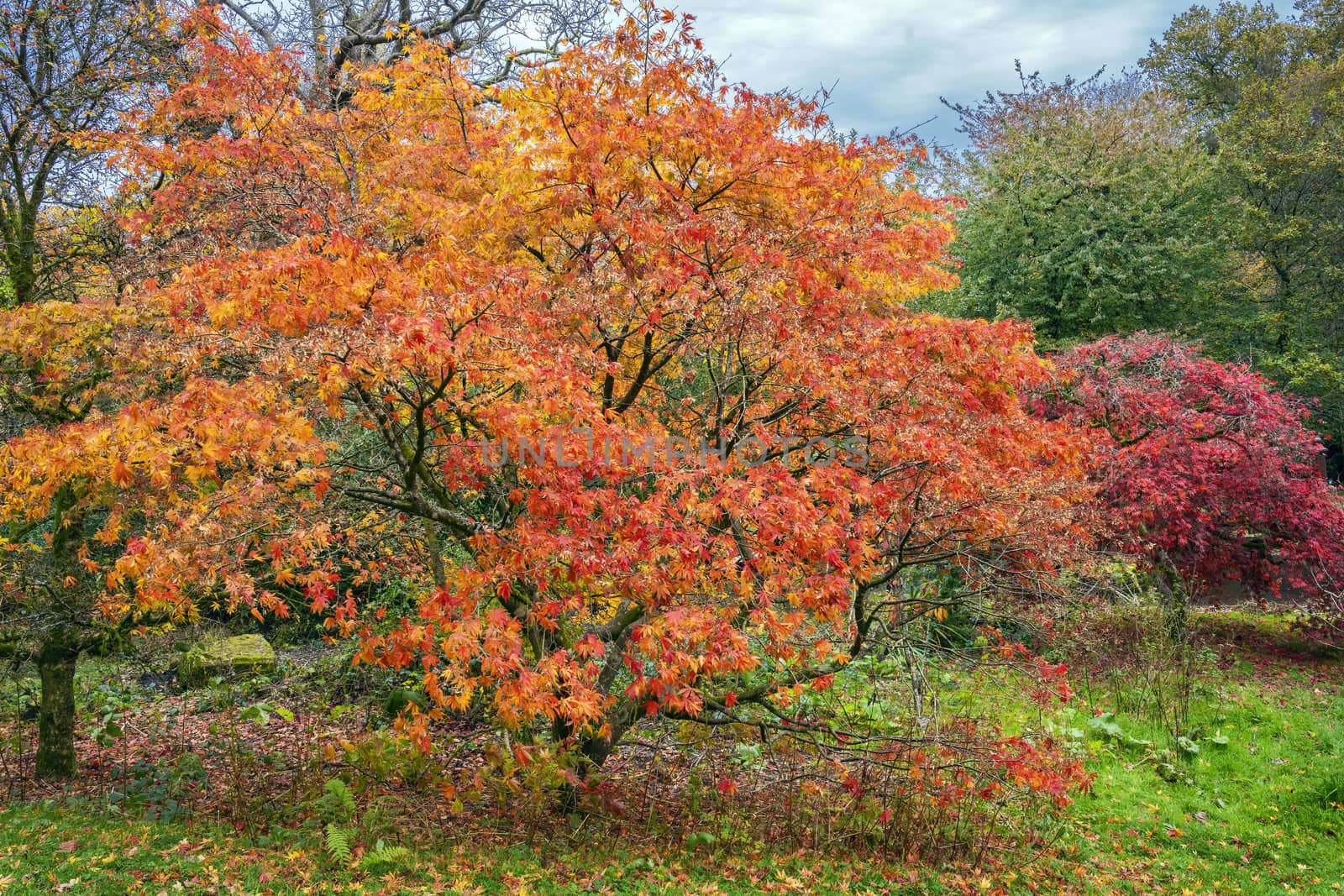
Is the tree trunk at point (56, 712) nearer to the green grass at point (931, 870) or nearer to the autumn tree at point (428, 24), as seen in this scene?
the green grass at point (931, 870)

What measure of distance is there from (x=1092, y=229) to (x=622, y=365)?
48.7 ft

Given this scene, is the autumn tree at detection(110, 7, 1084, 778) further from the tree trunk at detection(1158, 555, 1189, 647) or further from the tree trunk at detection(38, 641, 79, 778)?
the tree trunk at detection(1158, 555, 1189, 647)

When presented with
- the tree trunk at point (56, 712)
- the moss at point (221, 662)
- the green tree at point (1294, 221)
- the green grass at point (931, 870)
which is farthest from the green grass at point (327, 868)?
the green tree at point (1294, 221)

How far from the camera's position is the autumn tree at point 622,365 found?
4797 millimetres

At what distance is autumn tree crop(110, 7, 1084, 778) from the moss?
501 cm

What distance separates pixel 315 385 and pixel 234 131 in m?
4.83

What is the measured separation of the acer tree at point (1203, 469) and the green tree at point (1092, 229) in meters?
5.29

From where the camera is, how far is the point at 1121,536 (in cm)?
1113

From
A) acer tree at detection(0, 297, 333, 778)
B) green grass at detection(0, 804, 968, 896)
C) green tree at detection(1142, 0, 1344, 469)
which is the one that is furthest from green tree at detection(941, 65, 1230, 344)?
acer tree at detection(0, 297, 333, 778)

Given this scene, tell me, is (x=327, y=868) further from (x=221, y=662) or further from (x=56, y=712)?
(x=221, y=662)

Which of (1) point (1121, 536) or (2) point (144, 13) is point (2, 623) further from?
(1) point (1121, 536)

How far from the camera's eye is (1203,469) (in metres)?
11.1

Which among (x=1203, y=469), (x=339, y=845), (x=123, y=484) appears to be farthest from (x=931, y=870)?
(x=1203, y=469)

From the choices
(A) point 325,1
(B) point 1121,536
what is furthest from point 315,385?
(A) point 325,1
